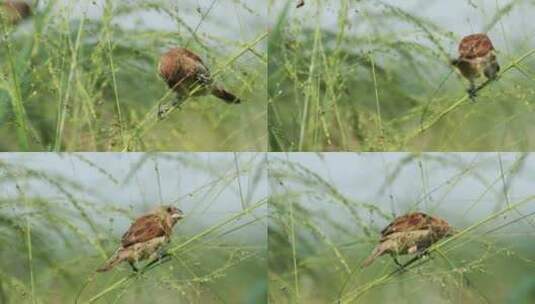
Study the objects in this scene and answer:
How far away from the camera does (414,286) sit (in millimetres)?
3213

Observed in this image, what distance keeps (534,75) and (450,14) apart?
0.34 m

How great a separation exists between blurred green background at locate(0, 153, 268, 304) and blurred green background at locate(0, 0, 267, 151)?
59mm

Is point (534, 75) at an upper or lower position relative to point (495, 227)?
upper

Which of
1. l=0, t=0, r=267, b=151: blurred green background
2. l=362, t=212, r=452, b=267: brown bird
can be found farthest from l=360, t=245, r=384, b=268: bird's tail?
l=0, t=0, r=267, b=151: blurred green background

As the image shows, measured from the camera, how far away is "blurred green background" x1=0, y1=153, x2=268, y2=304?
10.2 feet

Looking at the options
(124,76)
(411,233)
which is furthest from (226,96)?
(411,233)

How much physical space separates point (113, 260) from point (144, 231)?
14cm

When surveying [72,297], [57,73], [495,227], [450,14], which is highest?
[450,14]

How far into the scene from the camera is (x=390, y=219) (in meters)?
3.20

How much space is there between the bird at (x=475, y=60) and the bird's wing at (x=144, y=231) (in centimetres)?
108

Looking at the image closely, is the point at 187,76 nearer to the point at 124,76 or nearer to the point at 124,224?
the point at 124,76

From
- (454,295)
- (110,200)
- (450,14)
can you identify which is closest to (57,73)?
(110,200)

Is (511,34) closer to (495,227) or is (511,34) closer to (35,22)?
(495,227)

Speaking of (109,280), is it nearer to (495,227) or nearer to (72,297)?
(72,297)
